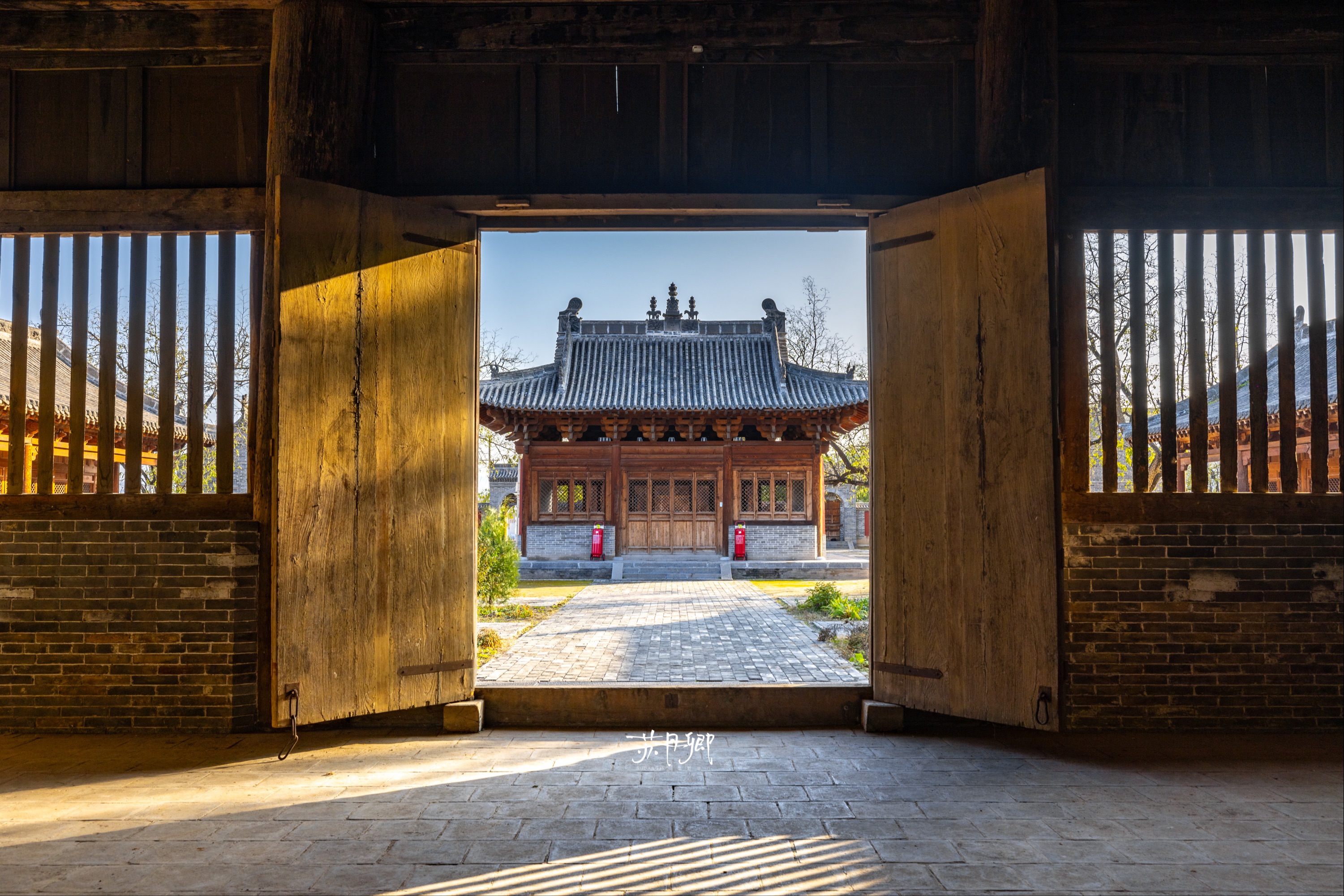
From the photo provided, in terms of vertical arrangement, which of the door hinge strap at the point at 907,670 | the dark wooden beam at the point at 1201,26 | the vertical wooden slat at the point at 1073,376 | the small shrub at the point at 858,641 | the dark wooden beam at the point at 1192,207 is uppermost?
the dark wooden beam at the point at 1201,26

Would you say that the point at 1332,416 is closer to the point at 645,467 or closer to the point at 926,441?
the point at 926,441

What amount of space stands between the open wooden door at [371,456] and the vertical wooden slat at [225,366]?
64cm

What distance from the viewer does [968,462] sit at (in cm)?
398

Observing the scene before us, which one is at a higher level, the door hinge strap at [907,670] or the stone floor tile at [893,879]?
the door hinge strap at [907,670]

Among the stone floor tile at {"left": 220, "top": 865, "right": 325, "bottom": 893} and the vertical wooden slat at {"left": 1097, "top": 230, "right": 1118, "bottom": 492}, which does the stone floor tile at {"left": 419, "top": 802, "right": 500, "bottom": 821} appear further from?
the vertical wooden slat at {"left": 1097, "top": 230, "right": 1118, "bottom": 492}

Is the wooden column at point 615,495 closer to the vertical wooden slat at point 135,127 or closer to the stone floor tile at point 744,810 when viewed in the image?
the vertical wooden slat at point 135,127

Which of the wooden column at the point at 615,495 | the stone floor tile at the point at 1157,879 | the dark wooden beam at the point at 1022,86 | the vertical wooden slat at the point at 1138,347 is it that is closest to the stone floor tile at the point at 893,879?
the stone floor tile at the point at 1157,879

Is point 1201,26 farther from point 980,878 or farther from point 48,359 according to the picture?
point 48,359

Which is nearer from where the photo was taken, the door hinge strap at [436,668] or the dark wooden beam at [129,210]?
the door hinge strap at [436,668]

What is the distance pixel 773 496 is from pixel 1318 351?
1481 centimetres

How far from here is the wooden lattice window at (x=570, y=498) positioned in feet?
61.9

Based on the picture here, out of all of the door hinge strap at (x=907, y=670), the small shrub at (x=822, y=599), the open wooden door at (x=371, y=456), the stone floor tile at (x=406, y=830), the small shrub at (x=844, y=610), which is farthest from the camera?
the small shrub at (x=822, y=599)

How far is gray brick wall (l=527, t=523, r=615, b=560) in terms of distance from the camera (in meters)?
18.6

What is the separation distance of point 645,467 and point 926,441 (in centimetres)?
1506
